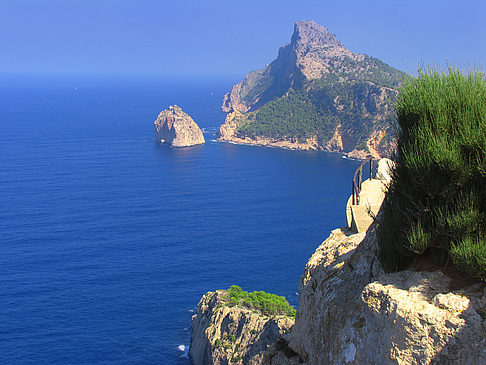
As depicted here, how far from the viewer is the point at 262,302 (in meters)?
51.8

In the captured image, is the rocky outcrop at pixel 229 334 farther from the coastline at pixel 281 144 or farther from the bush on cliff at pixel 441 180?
the coastline at pixel 281 144

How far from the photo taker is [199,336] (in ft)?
166

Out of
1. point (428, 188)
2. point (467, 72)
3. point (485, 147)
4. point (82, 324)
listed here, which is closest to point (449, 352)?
point (428, 188)

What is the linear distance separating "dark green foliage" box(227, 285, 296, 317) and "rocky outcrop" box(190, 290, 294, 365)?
1.16m

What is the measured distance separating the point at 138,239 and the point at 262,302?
114 ft

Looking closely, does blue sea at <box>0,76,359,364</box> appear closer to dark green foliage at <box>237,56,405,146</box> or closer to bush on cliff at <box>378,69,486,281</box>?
dark green foliage at <box>237,56,405,146</box>

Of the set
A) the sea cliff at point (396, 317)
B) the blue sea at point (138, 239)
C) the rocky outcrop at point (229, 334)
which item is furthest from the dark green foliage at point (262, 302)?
the sea cliff at point (396, 317)

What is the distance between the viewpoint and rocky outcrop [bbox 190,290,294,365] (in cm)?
4397

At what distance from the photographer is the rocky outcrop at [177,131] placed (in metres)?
164

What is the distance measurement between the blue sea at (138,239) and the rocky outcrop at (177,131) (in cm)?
1746

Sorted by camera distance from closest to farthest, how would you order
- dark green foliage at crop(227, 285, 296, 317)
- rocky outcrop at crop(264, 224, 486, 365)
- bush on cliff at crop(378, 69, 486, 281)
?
rocky outcrop at crop(264, 224, 486, 365)
bush on cliff at crop(378, 69, 486, 281)
dark green foliage at crop(227, 285, 296, 317)

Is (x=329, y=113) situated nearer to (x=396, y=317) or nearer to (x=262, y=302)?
(x=262, y=302)

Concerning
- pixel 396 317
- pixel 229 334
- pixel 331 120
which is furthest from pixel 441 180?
pixel 331 120

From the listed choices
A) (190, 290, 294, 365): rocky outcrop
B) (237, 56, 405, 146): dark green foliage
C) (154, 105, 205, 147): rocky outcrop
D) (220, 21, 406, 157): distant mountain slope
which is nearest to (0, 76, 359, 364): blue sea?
(190, 290, 294, 365): rocky outcrop
